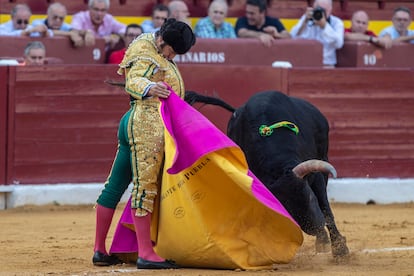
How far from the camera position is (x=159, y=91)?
458cm

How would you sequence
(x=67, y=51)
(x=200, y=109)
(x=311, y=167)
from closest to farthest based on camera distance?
(x=311, y=167)
(x=200, y=109)
(x=67, y=51)

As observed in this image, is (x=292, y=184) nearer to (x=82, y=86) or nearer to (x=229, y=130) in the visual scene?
(x=229, y=130)

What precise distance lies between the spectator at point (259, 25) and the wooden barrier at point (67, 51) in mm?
1446

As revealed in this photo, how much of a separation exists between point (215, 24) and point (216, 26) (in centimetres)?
3

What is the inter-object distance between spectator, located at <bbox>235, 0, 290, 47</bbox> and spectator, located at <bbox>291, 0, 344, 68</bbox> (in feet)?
0.66

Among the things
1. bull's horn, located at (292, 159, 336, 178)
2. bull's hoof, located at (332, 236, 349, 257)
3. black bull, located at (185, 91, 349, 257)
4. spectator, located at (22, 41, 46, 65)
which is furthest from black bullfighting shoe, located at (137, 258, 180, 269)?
spectator, located at (22, 41, 46, 65)

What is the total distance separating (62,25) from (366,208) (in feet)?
9.77

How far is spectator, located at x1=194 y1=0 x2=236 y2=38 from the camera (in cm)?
902

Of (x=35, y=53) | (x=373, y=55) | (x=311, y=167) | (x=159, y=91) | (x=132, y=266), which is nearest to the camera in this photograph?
(x=159, y=91)

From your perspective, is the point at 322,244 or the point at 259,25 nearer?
the point at 322,244

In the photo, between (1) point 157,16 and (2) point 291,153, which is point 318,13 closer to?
(1) point 157,16

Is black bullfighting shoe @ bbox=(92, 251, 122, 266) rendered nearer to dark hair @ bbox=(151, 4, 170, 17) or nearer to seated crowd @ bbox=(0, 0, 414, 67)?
seated crowd @ bbox=(0, 0, 414, 67)

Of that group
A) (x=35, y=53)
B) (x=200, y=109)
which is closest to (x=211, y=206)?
(x=200, y=109)

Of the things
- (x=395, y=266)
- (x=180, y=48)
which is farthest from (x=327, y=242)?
(x=180, y=48)
